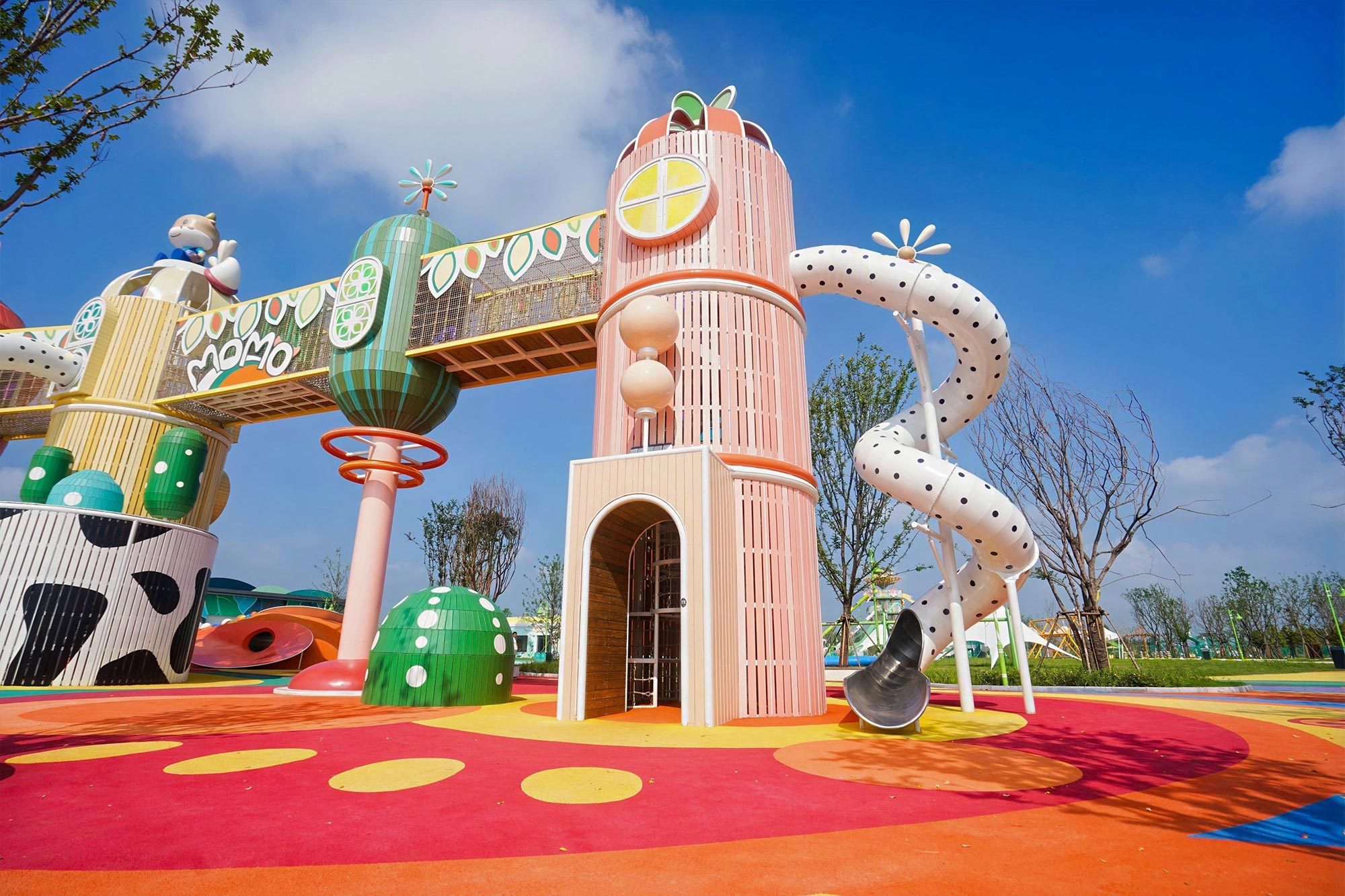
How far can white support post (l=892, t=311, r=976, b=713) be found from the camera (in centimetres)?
1091

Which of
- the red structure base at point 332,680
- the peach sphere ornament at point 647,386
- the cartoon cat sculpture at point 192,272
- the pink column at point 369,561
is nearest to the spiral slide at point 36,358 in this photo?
the cartoon cat sculpture at point 192,272

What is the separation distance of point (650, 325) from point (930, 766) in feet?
25.7

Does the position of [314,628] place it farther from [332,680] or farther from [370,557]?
[332,680]

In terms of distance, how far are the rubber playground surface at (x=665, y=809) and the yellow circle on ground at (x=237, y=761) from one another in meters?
0.04

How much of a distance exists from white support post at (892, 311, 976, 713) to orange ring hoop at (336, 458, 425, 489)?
12.6 m

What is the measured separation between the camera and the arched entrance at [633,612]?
10.4 m

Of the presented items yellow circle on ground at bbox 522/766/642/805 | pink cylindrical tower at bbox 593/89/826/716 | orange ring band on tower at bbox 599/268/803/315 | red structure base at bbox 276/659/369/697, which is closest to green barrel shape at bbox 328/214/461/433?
red structure base at bbox 276/659/369/697

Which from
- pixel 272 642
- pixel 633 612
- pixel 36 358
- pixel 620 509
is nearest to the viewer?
pixel 620 509

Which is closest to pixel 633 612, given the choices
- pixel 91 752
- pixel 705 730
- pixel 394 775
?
pixel 705 730

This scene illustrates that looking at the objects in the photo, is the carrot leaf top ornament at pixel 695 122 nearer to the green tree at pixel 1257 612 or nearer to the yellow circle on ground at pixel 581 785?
the yellow circle on ground at pixel 581 785

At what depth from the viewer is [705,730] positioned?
882cm

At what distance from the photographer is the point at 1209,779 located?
5.59 metres

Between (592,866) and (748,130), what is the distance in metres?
14.7

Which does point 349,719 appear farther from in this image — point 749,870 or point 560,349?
point 560,349
